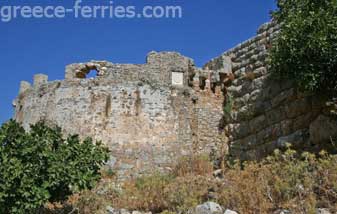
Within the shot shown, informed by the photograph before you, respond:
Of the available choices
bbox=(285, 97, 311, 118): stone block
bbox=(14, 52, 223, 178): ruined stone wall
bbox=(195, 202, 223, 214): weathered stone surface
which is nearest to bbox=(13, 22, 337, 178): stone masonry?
bbox=(14, 52, 223, 178): ruined stone wall

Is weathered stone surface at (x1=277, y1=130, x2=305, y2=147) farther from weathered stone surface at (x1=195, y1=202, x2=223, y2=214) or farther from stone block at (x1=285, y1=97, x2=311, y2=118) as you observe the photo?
weathered stone surface at (x1=195, y1=202, x2=223, y2=214)

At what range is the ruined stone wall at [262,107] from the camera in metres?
7.87

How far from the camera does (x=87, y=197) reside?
8.44 metres

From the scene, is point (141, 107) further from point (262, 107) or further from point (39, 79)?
point (262, 107)

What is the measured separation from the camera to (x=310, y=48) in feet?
24.3

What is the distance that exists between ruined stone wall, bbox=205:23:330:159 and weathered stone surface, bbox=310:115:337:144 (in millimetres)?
147

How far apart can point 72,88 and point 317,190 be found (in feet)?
35.9

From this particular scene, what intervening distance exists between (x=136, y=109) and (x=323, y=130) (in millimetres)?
8521

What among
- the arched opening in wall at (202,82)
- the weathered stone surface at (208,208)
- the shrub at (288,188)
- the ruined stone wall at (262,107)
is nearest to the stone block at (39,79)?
the arched opening in wall at (202,82)

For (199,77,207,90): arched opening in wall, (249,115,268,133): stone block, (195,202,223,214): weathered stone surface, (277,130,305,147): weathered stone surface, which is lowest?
(195,202,223,214): weathered stone surface

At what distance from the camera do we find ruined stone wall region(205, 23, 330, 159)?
7.87 metres

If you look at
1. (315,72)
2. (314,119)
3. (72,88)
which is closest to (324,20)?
(315,72)

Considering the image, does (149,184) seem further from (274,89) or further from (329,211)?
(329,211)

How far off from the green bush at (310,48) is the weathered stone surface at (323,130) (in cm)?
48
